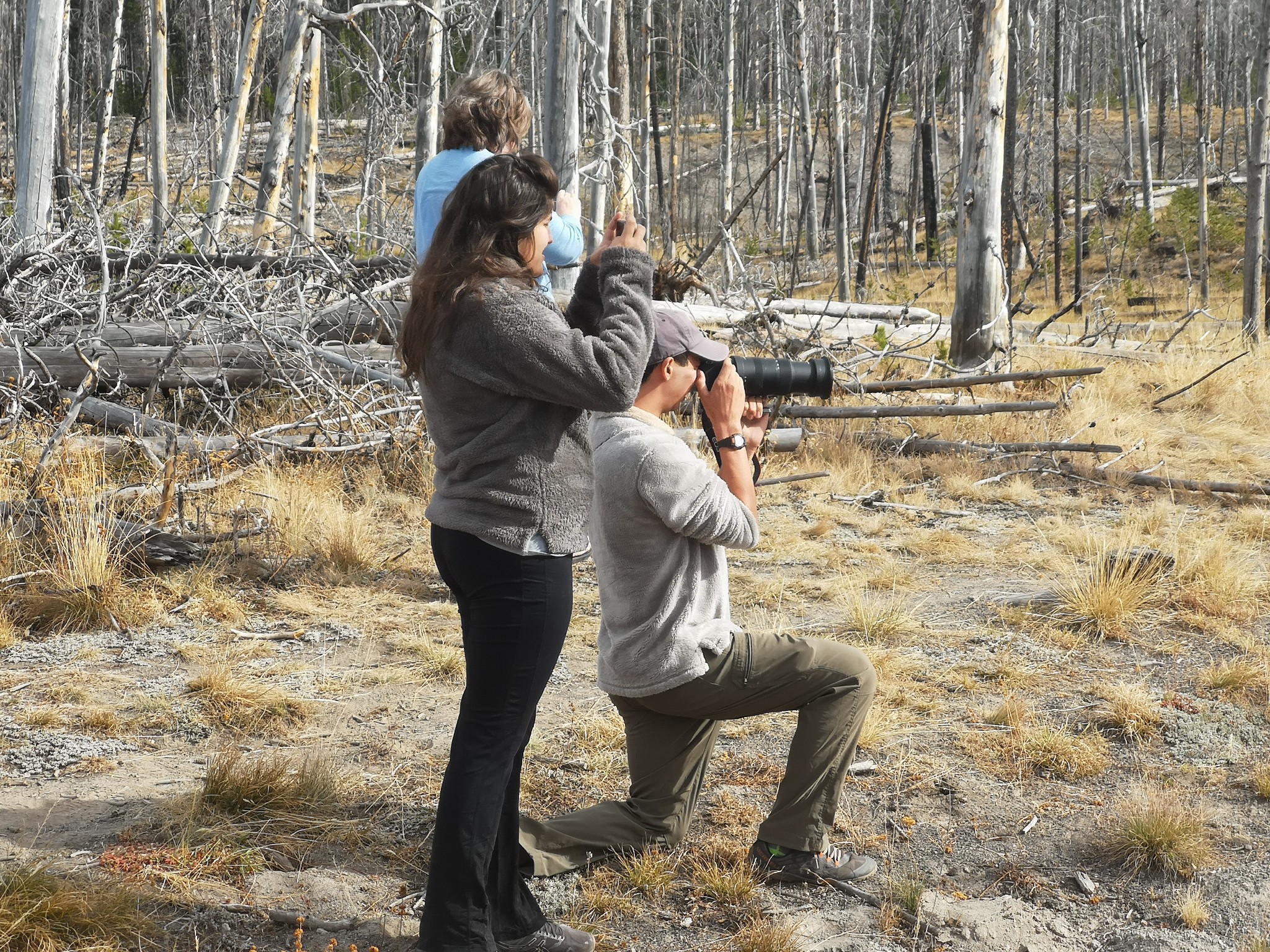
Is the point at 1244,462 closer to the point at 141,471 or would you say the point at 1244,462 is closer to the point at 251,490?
the point at 251,490

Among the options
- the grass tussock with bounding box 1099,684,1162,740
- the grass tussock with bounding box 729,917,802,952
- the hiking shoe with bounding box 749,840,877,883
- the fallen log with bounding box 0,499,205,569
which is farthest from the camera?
the fallen log with bounding box 0,499,205,569

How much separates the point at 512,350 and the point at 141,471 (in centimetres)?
419

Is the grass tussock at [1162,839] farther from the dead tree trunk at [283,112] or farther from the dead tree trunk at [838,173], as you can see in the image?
the dead tree trunk at [838,173]

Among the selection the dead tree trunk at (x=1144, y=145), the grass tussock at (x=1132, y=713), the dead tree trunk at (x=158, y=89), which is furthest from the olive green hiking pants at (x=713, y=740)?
the dead tree trunk at (x=1144, y=145)

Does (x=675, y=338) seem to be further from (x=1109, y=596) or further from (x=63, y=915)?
(x=1109, y=596)

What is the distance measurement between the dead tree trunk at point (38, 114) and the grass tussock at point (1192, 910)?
7.63 metres

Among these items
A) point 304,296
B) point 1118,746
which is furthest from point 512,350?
point 304,296

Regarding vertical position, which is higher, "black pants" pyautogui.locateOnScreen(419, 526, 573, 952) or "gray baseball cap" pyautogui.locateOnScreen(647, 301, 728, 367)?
"gray baseball cap" pyautogui.locateOnScreen(647, 301, 728, 367)

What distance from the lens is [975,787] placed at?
3.24m

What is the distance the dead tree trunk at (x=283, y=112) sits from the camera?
30.8ft

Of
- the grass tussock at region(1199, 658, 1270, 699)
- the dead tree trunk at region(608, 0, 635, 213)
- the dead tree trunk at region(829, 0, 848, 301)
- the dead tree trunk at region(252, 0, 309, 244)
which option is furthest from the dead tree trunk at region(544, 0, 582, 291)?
the dead tree trunk at region(829, 0, 848, 301)

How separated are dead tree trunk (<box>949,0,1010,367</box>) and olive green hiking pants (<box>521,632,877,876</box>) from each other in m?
7.45

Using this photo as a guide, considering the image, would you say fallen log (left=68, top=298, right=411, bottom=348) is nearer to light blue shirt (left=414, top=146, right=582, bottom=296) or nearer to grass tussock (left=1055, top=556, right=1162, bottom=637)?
light blue shirt (left=414, top=146, right=582, bottom=296)

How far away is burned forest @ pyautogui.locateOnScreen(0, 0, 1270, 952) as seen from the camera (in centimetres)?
262
